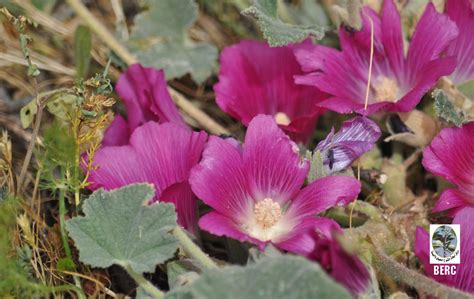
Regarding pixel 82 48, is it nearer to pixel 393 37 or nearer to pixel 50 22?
pixel 50 22

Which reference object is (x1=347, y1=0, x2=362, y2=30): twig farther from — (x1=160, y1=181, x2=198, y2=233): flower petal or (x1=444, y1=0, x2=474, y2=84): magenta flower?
(x1=160, y1=181, x2=198, y2=233): flower petal

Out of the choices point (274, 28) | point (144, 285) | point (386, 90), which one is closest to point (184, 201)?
point (144, 285)

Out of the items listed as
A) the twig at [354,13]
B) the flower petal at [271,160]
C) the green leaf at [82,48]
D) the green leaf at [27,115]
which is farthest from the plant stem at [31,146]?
the twig at [354,13]

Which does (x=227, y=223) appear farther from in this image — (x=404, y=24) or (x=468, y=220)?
(x=404, y=24)

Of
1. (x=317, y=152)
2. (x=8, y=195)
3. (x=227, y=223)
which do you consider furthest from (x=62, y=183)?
(x=317, y=152)

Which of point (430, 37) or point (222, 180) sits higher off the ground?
point (430, 37)

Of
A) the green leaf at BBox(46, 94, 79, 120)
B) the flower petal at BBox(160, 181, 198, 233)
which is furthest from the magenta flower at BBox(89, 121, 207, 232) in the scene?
the green leaf at BBox(46, 94, 79, 120)

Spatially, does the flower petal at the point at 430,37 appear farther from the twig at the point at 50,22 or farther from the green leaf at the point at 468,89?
the twig at the point at 50,22
